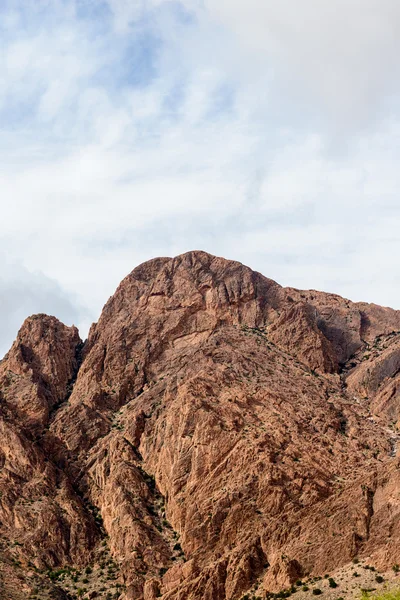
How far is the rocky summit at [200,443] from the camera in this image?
134 meters

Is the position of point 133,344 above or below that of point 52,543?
above

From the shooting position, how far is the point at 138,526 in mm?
143750

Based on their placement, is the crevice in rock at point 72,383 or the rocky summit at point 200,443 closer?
the rocky summit at point 200,443

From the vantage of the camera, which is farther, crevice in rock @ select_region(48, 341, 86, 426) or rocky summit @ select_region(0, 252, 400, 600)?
crevice in rock @ select_region(48, 341, 86, 426)

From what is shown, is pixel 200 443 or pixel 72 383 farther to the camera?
pixel 72 383

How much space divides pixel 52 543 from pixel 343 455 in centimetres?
4428

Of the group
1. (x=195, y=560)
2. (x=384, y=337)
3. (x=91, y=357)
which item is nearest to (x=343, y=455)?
(x=195, y=560)

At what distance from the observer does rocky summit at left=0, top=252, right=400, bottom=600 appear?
A: 134 metres

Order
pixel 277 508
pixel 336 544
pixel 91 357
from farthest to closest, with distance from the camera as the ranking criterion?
pixel 91 357 → pixel 277 508 → pixel 336 544

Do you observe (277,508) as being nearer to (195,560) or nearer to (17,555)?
(195,560)

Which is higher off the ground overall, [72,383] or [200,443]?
[72,383]

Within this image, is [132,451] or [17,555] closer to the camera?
[17,555]

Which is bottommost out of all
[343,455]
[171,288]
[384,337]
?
[343,455]

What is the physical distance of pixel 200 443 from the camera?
150250 mm
